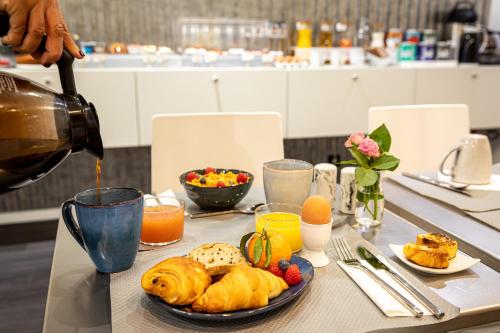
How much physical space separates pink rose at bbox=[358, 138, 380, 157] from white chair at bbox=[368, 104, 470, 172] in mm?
770

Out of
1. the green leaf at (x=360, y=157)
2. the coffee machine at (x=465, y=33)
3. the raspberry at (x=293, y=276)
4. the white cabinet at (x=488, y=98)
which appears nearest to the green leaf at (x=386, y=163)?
the green leaf at (x=360, y=157)

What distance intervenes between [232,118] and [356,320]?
107cm

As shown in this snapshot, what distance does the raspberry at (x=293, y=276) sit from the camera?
0.68m

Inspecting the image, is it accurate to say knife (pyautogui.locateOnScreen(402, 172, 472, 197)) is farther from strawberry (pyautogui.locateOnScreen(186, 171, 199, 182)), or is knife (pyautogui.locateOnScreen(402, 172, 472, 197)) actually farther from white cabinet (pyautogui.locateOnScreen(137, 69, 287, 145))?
white cabinet (pyautogui.locateOnScreen(137, 69, 287, 145))

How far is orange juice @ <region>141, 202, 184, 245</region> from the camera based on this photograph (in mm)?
882

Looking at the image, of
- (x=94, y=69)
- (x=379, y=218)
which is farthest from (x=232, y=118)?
(x=94, y=69)

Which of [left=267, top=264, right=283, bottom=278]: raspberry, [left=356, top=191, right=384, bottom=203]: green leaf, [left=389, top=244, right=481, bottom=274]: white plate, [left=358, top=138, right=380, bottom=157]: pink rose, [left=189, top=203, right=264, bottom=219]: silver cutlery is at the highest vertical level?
[left=358, top=138, right=380, bottom=157]: pink rose

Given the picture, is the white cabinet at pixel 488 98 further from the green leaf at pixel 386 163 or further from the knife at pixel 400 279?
the knife at pixel 400 279

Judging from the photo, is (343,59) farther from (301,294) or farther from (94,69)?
(301,294)

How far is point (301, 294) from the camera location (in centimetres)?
70

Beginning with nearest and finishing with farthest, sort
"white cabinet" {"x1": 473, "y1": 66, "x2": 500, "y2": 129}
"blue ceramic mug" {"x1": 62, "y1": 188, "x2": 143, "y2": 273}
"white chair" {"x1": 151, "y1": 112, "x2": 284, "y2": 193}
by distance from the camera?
"blue ceramic mug" {"x1": 62, "y1": 188, "x2": 143, "y2": 273} < "white chair" {"x1": 151, "y1": 112, "x2": 284, "y2": 193} < "white cabinet" {"x1": 473, "y1": 66, "x2": 500, "y2": 129}

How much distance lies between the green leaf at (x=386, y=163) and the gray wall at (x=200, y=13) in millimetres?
2277

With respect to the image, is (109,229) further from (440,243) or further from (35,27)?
(440,243)

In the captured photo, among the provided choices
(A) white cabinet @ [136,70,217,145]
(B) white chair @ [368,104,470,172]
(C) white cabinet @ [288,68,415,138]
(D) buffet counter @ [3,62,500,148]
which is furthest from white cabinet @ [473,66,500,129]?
(A) white cabinet @ [136,70,217,145]
